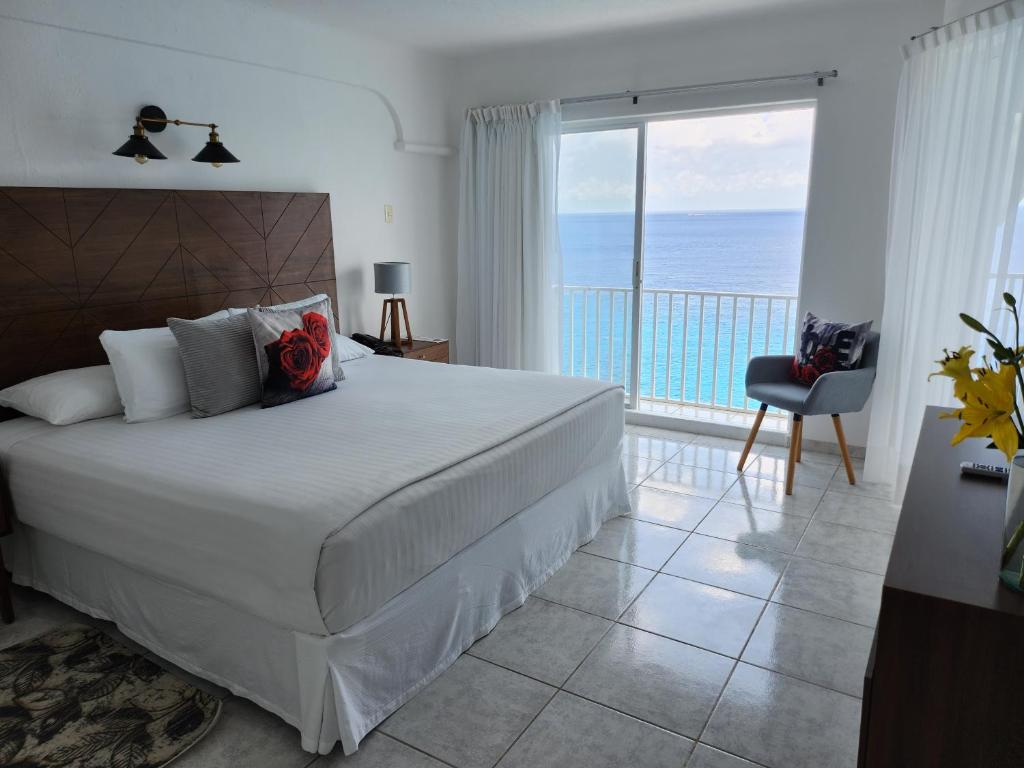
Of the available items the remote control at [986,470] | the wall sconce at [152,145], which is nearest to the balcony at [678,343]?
the wall sconce at [152,145]

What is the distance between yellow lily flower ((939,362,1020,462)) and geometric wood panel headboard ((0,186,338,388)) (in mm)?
3358

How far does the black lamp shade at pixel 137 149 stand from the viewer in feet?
10.0

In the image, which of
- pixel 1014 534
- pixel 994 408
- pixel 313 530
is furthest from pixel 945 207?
pixel 313 530

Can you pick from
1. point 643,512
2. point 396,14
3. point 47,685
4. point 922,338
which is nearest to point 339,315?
point 396,14

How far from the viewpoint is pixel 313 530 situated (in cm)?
182

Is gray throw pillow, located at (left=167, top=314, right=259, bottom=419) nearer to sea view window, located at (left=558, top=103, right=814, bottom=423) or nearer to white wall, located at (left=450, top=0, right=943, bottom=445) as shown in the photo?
sea view window, located at (left=558, top=103, right=814, bottom=423)

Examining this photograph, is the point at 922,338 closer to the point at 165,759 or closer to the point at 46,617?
the point at 165,759

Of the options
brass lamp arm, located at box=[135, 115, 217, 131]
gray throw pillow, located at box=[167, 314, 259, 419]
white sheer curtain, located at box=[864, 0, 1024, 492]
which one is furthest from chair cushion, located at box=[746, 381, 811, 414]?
brass lamp arm, located at box=[135, 115, 217, 131]

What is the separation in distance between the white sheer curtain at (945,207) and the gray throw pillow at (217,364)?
10.9 ft

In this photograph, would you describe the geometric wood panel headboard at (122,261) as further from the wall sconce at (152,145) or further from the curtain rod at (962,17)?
the curtain rod at (962,17)

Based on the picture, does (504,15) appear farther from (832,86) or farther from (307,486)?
(307,486)

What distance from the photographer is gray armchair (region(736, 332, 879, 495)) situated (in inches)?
143

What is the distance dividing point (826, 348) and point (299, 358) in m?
2.88

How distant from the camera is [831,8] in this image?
152 inches
